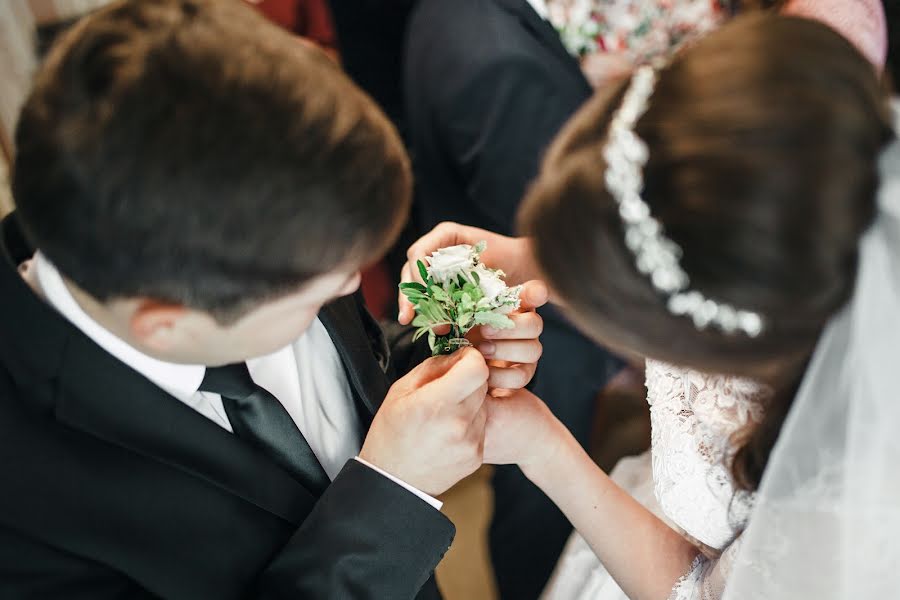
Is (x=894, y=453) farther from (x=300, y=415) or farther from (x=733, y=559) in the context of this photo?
(x=300, y=415)

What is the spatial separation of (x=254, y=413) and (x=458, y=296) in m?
0.32

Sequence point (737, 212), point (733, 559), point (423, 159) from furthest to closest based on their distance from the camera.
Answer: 1. point (423, 159)
2. point (733, 559)
3. point (737, 212)

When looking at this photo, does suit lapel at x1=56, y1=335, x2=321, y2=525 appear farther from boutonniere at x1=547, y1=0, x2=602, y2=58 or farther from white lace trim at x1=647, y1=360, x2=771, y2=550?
boutonniere at x1=547, y1=0, x2=602, y2=58

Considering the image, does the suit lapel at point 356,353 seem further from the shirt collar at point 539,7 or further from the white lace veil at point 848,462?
the shirt collar at point 539,7

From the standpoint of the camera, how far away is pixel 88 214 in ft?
2.37

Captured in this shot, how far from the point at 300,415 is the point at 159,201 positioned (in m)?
0.52

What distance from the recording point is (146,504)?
86 centimetres

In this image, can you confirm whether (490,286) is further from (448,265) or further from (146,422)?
(146,422)

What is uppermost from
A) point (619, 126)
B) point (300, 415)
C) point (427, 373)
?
point (619, 126)

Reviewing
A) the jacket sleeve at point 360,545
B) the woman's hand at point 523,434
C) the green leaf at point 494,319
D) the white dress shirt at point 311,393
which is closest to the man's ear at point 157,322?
the white dress shirt at point 311,393

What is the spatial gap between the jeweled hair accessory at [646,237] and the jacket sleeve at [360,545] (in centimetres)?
45

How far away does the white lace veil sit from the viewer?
76cm

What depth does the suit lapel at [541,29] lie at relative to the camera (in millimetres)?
1740

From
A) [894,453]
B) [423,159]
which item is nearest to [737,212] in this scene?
[894,453]
